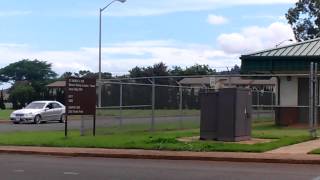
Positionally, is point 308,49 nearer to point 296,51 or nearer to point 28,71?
point 296,51

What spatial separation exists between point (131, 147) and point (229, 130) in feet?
11.7

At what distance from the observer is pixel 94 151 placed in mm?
18484

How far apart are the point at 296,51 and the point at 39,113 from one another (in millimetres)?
16926

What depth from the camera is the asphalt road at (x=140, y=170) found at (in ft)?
42.1

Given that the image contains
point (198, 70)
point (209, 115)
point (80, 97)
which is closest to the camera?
point (209, 115)


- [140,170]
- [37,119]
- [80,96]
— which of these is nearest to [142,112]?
[80,96]

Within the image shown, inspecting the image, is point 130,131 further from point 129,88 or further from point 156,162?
point 156,162

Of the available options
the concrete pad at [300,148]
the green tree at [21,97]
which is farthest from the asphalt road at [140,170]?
the green tree at [21,97]

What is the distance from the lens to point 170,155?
17094mm

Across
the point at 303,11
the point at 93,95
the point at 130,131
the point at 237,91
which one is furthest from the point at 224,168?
the point at 303,11

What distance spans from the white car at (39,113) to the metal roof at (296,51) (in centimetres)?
1461

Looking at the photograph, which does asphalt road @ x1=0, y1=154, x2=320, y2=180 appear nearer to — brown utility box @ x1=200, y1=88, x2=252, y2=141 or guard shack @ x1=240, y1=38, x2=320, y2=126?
brown utility box @ x1=200, y1=88, x2=252, y2=141

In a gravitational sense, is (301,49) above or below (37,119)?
above

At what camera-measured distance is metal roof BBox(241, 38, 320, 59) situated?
30422 millimetres
